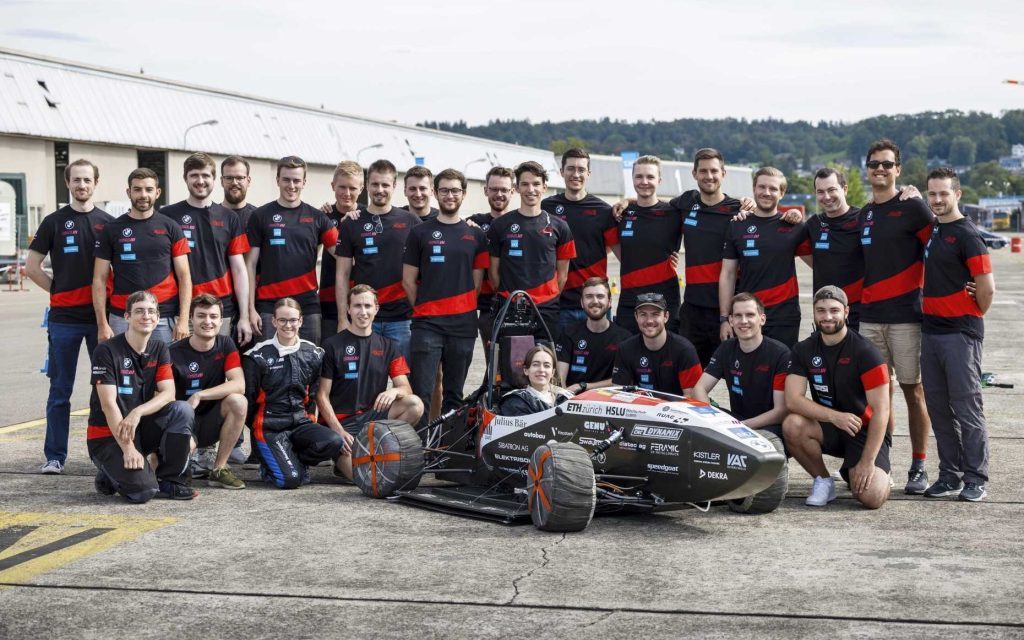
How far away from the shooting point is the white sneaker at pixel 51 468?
30.5 feet

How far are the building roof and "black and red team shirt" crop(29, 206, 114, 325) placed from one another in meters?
34.2

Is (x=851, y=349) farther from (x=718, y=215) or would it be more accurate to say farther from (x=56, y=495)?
(x=56, y=495)

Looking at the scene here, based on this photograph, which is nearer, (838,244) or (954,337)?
(954,337)

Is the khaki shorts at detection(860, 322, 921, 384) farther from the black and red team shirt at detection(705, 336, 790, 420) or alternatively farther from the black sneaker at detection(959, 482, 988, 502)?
the black sneaker at detection(959, 482, 988, 502)

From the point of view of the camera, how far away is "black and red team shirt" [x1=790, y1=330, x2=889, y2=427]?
8203 mm

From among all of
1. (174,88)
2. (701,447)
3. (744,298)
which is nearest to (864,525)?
(701,447)

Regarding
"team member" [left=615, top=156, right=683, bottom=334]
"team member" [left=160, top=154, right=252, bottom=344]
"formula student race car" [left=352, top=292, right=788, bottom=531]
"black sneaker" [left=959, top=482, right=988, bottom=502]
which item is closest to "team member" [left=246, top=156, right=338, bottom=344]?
"team member" [left=160, top=154, right=252, bottom=344]

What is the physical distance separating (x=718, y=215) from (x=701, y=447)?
3230mm

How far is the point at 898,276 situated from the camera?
8.72 m

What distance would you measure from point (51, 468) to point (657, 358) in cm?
474

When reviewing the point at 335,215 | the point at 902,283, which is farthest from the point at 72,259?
the point at 902,283

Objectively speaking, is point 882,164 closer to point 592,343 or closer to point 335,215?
point 592,343

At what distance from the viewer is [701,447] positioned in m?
7.27

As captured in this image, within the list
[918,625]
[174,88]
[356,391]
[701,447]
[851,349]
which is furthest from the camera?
[174,88]
